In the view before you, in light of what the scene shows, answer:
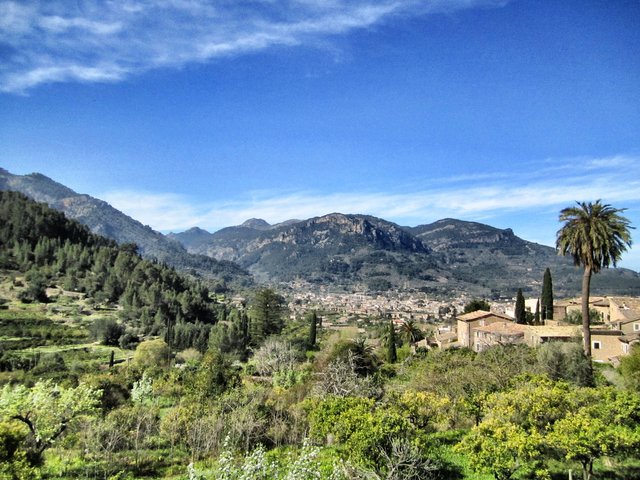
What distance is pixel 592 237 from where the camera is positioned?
2547 cm

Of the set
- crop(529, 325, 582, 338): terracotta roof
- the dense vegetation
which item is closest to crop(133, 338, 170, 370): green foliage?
the dense vegetation

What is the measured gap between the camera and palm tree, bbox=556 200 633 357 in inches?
1001

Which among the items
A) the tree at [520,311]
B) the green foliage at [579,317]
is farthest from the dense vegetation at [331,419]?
the green foliage at [579,317]

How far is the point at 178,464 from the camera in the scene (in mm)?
17641

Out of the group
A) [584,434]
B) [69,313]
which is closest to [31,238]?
[69,313]

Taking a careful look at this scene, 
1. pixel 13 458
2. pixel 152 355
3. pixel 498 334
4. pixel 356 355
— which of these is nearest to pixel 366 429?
pixel 13 458

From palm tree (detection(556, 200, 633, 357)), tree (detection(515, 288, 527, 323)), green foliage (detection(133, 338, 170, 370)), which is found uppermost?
palm tree (detection(556, 200, 633, 357))

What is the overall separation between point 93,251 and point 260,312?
237 feet

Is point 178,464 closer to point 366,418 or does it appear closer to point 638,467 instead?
point 366,418

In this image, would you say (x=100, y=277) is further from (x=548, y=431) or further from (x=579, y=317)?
(x=548, y=431)

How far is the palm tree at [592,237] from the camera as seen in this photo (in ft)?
83.4

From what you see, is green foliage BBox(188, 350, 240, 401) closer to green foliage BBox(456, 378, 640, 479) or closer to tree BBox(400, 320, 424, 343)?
green foliage BBox(456, 378, 640, 479)

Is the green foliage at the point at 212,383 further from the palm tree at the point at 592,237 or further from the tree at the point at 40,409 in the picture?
the palm tree at the point at 592,237

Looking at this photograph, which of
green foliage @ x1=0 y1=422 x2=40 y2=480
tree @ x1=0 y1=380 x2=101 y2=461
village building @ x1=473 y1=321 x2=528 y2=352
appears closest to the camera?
green foliage @ x1=0 y1=422 x2=40 y2=480
